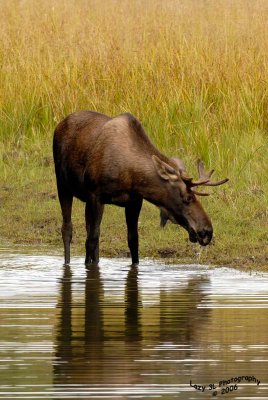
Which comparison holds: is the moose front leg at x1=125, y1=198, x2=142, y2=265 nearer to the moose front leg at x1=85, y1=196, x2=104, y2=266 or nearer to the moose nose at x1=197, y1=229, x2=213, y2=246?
the moose front leg at x1=85, y1=196, x2=104, y2=266

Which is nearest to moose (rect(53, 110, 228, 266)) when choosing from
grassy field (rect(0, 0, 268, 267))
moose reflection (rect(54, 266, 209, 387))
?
moose reflection (rect(54, 266, 209, 387))

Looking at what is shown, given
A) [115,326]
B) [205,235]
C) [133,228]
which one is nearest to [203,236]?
[205,235]

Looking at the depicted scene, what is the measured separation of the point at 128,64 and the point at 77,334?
948cm

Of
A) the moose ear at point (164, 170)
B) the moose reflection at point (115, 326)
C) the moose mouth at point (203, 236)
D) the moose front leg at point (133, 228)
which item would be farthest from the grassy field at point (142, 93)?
the moose reflection at point (115, 326)

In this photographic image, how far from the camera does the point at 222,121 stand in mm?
15320

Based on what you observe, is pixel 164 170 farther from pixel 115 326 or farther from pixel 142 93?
pixel 142 93

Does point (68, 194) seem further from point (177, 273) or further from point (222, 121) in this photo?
point (222, 121)

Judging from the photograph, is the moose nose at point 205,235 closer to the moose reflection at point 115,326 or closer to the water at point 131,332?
the water at point 131,332

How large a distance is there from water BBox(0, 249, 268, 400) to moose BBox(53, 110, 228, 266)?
0.38 meters

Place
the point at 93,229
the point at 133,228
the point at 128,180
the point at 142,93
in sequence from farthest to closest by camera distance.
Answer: the point at 142,93 → the point at 133,228 → the point at 93,229 → the point at 128,180

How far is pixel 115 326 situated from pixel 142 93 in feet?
28.5

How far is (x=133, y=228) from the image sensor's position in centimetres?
1090

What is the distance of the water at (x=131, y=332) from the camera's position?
19.1 feet

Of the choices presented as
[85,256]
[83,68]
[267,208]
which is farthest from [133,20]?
[85,256]
